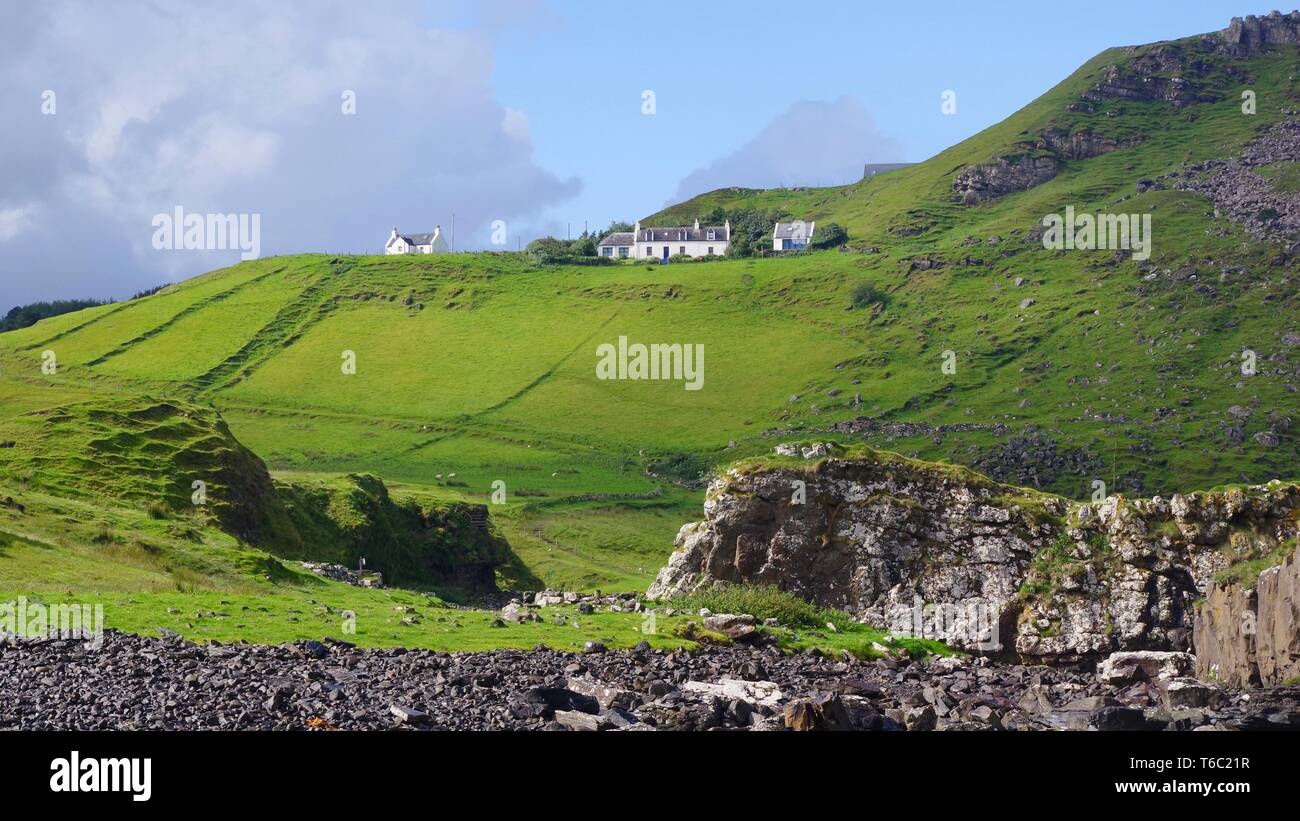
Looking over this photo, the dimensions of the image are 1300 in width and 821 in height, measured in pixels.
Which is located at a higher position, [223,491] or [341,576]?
[223,491]

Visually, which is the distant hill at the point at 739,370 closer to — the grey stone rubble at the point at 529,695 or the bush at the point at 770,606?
the bush at the point at 770,606

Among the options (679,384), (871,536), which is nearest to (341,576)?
(871,536)

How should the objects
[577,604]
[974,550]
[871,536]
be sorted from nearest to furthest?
[974,550], [871,536], [577,604]

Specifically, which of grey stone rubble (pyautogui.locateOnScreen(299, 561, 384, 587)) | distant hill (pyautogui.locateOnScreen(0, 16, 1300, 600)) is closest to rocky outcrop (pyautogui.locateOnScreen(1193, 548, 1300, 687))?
grey stone rubble (pyautogui.locateOnScreen(299, 561, 384, 587))

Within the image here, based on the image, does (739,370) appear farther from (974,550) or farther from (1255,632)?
(1255,632)

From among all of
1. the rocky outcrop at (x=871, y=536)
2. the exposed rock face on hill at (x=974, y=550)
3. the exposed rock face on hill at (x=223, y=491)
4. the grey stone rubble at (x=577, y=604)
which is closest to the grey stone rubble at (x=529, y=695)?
the exposed rock face on hill at (x=974, y=550)

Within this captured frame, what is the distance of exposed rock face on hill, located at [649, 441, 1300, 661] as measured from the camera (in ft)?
132

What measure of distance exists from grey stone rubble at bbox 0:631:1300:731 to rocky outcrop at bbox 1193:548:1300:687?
125cm

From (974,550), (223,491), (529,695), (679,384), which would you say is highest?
(679,384)

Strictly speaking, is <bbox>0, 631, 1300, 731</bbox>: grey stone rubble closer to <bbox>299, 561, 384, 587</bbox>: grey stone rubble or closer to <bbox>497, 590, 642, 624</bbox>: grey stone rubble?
<bbox>497, 590, 642, 624</bbox>: grey stone rubble

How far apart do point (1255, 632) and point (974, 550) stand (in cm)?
1098

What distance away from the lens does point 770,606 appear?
137ft

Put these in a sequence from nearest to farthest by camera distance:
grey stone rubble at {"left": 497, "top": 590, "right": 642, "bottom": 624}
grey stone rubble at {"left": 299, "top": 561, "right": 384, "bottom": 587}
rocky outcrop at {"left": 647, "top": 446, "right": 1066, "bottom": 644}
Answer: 1. grey stone rubble at {"left": 497, "top": 590, "right": 642, "bottom": 624}
2. rocky outcrop at {"left": 647, "top": 446, "right": 1066, "bottom": 644}
3. grey stone rubble at {"left": 299, "top": 561, "right": 384, "bottom": 587}

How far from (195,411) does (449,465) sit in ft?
177
